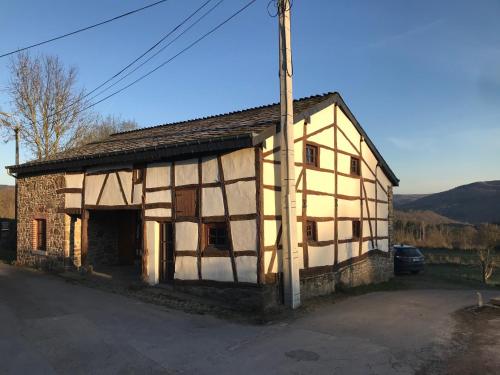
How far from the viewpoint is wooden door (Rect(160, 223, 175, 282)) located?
1220 centimetres

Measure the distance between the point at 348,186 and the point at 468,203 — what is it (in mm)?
72726

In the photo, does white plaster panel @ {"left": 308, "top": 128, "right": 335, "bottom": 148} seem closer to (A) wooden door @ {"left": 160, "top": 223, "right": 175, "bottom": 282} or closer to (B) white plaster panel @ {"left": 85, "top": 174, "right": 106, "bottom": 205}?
(A) wooden door @ {"left": 160, "top": 223, "right": 175, "bottom": 282}

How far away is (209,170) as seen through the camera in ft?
35.4

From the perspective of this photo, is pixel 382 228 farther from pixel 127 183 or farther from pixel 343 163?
pixel 127 183

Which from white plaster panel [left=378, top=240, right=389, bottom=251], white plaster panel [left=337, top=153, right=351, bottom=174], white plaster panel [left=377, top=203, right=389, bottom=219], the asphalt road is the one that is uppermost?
white plaster panel [left=337, top=153, right=351, bottom=174]

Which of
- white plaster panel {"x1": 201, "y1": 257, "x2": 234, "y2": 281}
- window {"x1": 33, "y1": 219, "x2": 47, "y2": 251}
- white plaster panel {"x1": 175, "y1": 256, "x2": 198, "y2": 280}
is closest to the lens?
white plaster panel {"x1": 201, "y1": 257, "x2": 234, "y2": 281}

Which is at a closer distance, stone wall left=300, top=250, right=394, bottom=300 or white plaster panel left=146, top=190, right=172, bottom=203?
stone wall left=300, top=250, right=394, bottom=300

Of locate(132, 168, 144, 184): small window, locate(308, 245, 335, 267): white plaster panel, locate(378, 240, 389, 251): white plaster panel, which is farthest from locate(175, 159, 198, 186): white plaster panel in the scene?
locate(378, 240, 389, 251): white plaster panel

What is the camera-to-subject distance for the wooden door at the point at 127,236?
647 inches

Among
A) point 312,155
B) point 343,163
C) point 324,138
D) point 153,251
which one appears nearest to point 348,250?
point 343,163

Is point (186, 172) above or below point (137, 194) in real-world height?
above

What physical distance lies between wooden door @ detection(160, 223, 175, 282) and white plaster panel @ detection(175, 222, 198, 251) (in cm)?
87

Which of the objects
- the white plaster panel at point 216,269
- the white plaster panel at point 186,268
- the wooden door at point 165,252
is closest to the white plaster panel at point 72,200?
the wooden door at point 165,252

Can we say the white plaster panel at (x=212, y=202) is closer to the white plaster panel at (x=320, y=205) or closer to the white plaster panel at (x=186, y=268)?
the white plaster panel at (x=186, y=268)
